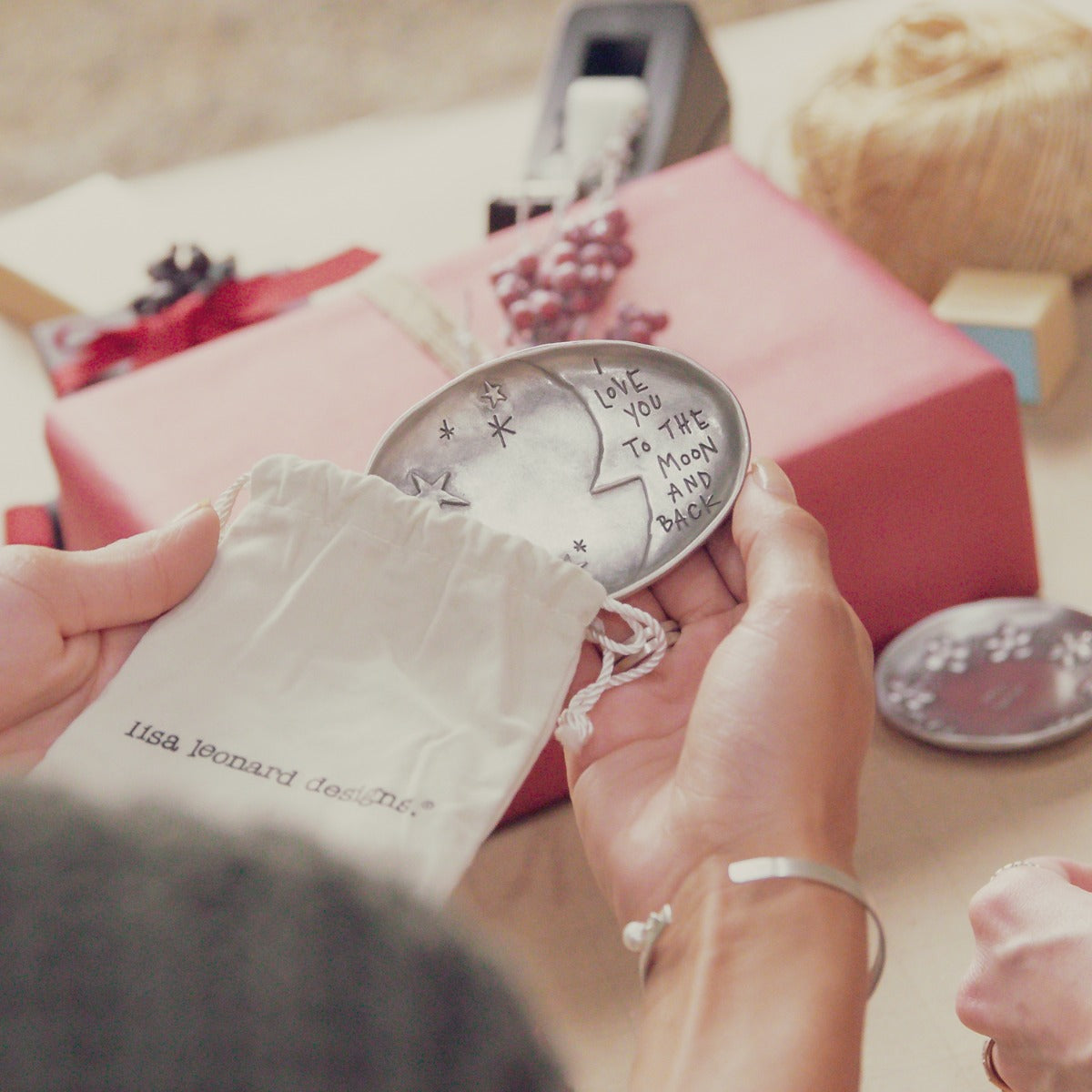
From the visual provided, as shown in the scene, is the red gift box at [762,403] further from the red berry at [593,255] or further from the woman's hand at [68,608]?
the woman's hand at [68,608]

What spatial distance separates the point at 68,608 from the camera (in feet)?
2.31

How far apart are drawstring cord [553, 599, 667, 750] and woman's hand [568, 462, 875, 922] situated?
0.01m

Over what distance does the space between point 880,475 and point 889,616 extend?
0.14 meters

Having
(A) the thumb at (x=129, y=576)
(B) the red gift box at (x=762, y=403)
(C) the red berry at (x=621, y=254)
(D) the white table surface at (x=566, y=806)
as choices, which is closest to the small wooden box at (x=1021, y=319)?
(D) the white table surface at (x=566, y=806)

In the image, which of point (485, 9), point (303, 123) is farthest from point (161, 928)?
point (485, 9)

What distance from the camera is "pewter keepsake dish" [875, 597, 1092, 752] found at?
964 millimetres

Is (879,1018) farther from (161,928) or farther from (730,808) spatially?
(161,928)

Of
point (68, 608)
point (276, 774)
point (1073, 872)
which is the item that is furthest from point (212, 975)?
point (1073, 872)

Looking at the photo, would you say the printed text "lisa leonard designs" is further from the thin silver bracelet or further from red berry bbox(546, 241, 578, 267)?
red berry bbox(546, 241, 578, 267)

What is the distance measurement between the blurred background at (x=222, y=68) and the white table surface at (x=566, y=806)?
1.39ft

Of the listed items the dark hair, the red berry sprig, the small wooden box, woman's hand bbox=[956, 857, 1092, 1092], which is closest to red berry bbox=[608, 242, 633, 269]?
the red berry sprig

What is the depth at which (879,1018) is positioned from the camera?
85 cm

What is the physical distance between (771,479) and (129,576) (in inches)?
14.1

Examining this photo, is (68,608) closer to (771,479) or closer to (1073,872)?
(771,479)
